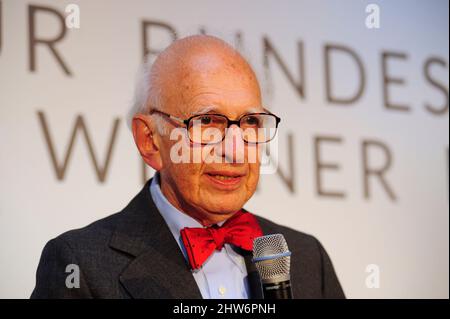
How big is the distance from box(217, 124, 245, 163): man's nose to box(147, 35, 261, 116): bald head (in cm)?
7

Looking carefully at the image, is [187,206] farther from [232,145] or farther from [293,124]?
[293,124]

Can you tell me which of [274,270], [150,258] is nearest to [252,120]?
[150,258]

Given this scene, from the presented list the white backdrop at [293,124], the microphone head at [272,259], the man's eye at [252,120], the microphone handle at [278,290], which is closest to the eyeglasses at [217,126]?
the man's eye at [252,120]

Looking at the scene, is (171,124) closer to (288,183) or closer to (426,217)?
(288,183)

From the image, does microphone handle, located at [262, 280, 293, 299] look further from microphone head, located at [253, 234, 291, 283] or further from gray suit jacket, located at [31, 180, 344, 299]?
gray suit jacket, located at [31, 180, 344, 299]

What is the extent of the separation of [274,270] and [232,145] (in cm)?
49

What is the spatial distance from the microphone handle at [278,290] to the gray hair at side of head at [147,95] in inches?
25.6

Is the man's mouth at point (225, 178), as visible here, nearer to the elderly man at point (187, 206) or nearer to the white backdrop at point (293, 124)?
the elderly man at point (187, 206)

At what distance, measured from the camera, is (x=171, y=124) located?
→ 2.21 metres

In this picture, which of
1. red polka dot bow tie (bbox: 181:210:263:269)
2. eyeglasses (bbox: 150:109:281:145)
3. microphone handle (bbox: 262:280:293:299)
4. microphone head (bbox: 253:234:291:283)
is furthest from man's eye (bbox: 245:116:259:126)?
microphone handle (bbox: 262:280:293:299)

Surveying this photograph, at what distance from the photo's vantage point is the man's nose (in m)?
2.13

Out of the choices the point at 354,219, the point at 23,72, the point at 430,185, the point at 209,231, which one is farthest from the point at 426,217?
the point at 23,72

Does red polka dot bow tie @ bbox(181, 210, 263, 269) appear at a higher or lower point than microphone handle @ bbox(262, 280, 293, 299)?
higher

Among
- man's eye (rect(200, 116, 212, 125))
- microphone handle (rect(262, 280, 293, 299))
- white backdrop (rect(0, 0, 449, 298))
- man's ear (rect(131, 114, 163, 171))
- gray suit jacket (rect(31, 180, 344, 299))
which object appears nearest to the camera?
microphone handle (rect(262, 280, 293, 299))
